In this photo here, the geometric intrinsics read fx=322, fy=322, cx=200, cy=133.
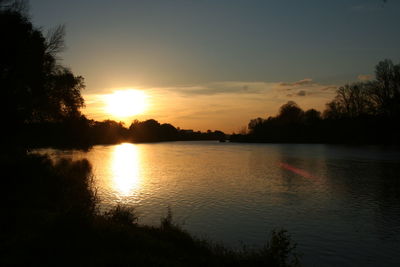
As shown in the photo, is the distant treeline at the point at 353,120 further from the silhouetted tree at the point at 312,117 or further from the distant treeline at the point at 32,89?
the distant treeline at the point at 32,89

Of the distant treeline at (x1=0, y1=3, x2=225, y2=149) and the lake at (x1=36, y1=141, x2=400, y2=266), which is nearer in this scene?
the lake at (x1=36, y1=141, x2=400, y2=266)

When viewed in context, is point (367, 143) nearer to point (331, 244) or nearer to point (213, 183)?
point (213, 183)

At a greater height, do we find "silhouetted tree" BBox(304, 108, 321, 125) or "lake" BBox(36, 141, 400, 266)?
"silhouetted tree" BBox(304, 108, 321, 125)

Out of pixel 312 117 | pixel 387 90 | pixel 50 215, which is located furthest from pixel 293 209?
pixel 312 117

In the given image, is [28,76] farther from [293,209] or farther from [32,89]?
[293,209]

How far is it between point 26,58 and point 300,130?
14838cm

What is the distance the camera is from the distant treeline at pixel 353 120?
9531cm

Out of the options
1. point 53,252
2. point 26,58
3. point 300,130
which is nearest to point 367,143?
point 300,130

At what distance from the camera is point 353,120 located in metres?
A: 118

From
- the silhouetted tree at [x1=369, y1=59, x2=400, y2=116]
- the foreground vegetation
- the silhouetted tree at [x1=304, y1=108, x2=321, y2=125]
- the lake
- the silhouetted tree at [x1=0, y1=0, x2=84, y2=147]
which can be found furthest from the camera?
the silhouetted tree at [x1=304, y1=108, x2=321, y2=125]

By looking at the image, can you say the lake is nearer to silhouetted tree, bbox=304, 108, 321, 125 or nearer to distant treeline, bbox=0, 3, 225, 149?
distant treeline, bbox=0, 3, 225, 149

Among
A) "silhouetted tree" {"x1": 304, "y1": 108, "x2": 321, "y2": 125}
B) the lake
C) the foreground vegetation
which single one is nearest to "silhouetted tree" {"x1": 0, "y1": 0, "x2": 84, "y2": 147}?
the lake

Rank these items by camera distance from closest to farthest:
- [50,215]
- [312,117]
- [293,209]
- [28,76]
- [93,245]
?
[93,245] < [50,215] < [293,209] < [28,76] < [312,117]

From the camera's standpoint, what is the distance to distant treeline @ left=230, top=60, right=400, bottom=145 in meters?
95.3
